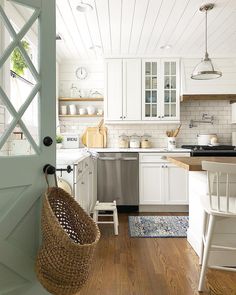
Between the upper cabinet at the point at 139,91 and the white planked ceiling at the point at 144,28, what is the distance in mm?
168

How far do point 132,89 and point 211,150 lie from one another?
1585 millimetres

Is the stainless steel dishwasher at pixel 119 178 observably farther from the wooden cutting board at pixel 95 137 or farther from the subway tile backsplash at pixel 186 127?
the subway tile backsplash at pixel 186 127

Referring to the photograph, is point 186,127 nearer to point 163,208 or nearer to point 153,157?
point 153,157

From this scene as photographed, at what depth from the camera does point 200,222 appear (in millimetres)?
2479

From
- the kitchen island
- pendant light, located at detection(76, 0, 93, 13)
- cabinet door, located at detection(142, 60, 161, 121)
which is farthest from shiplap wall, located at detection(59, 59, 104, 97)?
the kitchen island

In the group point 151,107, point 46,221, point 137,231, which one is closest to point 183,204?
point 137,231

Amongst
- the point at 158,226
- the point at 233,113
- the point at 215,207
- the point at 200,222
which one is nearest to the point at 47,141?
the point at 215,207

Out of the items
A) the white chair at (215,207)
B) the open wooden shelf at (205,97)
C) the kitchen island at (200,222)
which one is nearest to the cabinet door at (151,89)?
the open wooden shelf at (205,97)

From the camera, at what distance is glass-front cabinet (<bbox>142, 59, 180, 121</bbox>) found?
14.3 ft

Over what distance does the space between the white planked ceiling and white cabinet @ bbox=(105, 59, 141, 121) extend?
23 cm

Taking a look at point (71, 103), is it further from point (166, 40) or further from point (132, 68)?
point (166, 40)

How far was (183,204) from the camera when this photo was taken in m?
4.07

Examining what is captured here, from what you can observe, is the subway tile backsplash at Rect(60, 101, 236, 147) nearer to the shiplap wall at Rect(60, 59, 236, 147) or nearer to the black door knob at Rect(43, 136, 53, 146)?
the shiplap wall at Rect(60, 59, 236, 147)

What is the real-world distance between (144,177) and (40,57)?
2892mm
